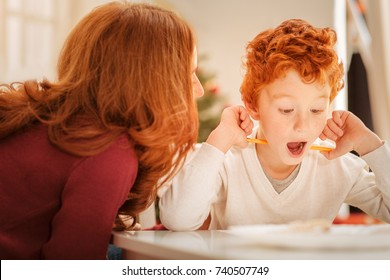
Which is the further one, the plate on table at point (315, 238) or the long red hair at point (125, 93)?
the long red hair at point (125, 93)

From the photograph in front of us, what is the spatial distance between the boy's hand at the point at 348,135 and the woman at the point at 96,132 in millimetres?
376

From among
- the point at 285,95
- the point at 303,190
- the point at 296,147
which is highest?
the point at 285,95

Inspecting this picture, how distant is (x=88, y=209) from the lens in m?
0.85

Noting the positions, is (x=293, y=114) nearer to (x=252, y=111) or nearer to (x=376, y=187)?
(x=252, y=111)

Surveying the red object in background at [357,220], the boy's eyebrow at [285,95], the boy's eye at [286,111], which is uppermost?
the boy's eyebrow at [285,95]

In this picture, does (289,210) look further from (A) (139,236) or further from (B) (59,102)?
(B) (59,102)

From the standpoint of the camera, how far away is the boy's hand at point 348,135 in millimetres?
1217

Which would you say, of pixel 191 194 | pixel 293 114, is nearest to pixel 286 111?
pixel 293 114

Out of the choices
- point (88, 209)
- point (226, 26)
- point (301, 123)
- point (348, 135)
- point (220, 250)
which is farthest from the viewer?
point (226, 26)

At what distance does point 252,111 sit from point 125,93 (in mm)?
415

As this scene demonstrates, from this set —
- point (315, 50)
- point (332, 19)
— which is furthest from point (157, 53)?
point (332, 19)

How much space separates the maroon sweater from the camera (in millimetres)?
856

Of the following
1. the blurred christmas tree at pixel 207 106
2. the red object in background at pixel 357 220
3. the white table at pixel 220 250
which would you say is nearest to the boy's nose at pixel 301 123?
the white table at pixel 220 250

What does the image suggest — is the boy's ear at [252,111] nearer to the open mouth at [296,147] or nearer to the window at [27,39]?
the open mouth at [296,147]
